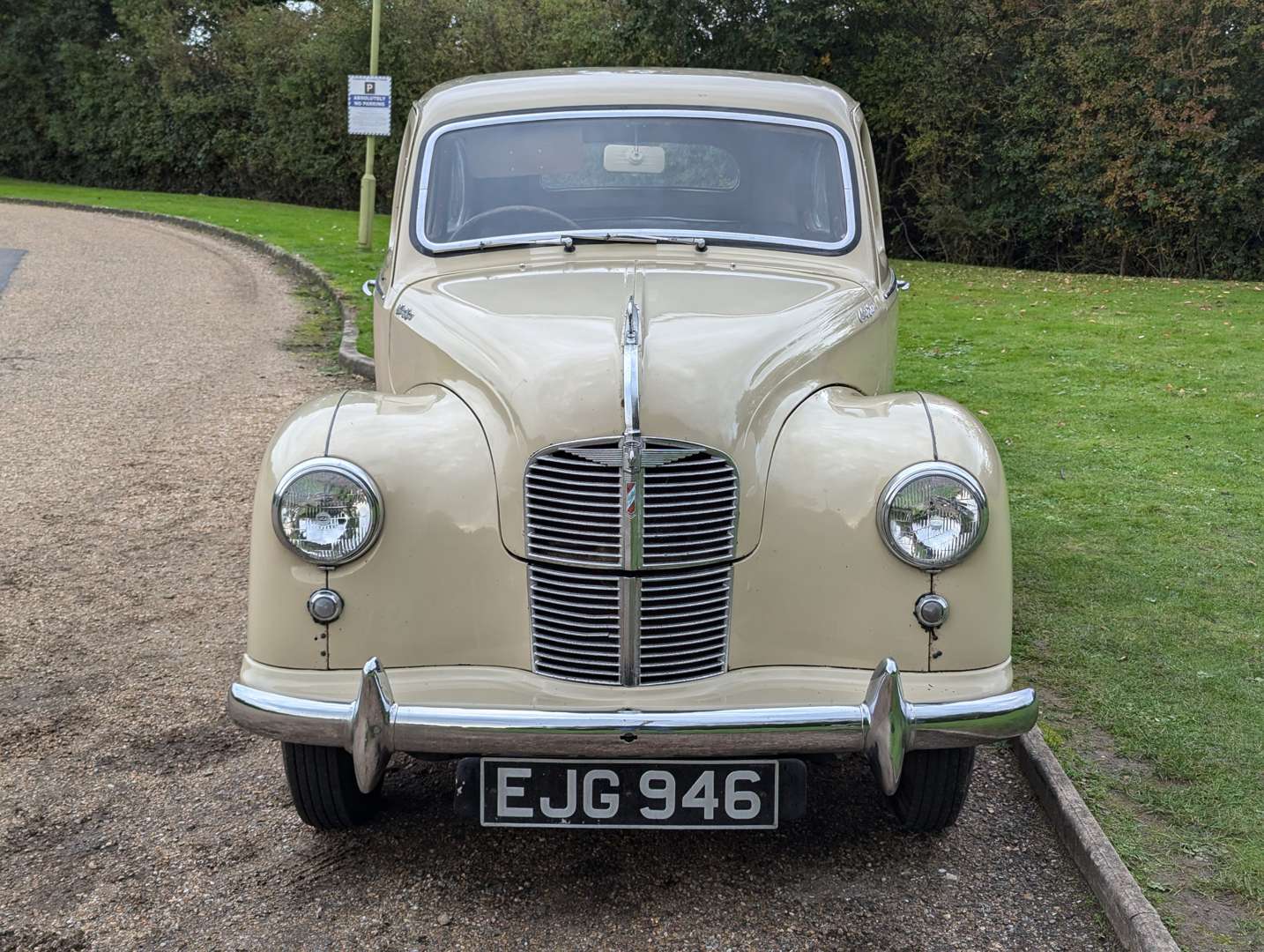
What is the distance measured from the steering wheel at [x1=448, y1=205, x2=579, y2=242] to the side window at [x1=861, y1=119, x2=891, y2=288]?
3.38ft

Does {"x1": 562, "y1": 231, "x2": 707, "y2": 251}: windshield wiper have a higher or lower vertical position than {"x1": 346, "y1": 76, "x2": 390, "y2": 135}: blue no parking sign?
lower

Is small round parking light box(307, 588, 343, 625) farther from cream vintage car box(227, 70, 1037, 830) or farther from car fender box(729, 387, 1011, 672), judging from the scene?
car fender box(729, 387, 1011, 672)

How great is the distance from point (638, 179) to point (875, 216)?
85 centimetres

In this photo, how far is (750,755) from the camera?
9.61ft

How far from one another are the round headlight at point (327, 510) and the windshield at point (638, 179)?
1.39 m

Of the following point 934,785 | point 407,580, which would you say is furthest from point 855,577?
point 407,580

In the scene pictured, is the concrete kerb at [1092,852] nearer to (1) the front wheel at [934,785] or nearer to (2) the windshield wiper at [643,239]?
(1) the front wheel at [934,785]

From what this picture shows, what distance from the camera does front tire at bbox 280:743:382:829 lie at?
3.24 m

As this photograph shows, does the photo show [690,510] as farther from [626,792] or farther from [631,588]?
[626,792]

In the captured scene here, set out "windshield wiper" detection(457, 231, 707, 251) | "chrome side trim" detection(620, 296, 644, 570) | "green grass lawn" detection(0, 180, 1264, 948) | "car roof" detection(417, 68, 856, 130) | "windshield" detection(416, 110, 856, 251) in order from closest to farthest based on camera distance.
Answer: "chrome side trim" detection(620, 296, 644, 570) → "green grass lawn" detection(0, 180, 1264, 948) → "windshield wiper" detection(457, 231, 707, 251) → "windshield" detection(416, 110, 856, 251) → "car roof" detection(417, 68, 856, 130)

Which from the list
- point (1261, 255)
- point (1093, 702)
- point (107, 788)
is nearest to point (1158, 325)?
point (1261, 255)

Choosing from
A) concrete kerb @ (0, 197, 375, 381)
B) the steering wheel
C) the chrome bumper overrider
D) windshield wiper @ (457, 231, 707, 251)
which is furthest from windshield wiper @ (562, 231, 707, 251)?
concrete kerb @ (0, 197, 375, 381)

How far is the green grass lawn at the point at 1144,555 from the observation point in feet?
11.3

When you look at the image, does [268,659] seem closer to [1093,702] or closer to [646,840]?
[646,840]
